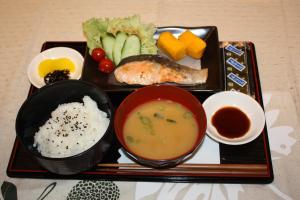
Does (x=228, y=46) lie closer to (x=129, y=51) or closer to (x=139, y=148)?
(x=129, y=51)

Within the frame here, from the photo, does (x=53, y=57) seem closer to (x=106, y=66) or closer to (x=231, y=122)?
(x=106, y=66)

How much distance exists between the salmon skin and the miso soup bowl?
174mm

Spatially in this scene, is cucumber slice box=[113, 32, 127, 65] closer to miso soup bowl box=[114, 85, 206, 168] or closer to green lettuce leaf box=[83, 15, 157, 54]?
green lettuce leaf box=[83, 15, 157, 54]

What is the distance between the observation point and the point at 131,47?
244 centimetres

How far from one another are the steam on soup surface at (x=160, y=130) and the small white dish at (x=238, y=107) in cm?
14

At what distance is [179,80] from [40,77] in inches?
39.6

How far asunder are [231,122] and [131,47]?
2.93ft

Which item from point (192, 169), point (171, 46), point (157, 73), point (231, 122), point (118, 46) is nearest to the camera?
point (192, 169)

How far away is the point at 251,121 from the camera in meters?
2.06

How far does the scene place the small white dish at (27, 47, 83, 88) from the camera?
2.39 m

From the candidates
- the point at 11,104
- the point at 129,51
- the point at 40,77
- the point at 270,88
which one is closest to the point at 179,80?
the point at 129,51

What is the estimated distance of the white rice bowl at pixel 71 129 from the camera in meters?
1.91

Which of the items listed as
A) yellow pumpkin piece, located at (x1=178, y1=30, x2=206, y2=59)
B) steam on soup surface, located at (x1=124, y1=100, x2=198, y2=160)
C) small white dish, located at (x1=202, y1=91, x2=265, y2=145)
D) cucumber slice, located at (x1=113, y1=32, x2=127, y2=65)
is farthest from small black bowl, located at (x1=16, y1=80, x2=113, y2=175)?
yellow pumpkin piece, located at (x1=178, y1=30, x2=206, y2=59)

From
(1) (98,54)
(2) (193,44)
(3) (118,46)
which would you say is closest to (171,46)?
(2) (193,44)
